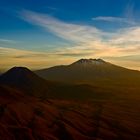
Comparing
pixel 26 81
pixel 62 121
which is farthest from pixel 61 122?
pixel 26 81

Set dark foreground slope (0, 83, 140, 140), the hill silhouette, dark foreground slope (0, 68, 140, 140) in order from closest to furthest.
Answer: dark foreground slope (0, 83, 140, 140)
dark foreground slope (0, 68, 140, 140)
the hill silhouette

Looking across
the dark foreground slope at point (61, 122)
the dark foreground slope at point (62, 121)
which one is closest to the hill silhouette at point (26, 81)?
the dark foreground slope at point (62, 121)

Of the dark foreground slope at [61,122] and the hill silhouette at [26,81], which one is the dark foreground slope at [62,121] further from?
the hill silhouette at [26,81]

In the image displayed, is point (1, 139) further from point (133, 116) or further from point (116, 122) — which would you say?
point (133, 116)

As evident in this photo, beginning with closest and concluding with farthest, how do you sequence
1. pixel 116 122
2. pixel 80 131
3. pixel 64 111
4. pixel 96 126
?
1. pixel 80 131
2. pixel 96 126
3. pixel 116 122
4. pixel 64 111

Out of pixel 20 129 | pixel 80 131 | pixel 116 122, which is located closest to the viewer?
pixel 20 129

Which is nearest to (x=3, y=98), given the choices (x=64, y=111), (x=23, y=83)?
(x=64, y=111)

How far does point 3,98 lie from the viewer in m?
66.3

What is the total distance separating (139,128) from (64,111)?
17033mm

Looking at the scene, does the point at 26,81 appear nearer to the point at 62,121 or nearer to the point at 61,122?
the point at 62,121

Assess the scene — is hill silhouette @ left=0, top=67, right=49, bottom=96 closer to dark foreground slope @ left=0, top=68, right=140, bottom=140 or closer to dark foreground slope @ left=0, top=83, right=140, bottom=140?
dark foreground slope @ left=0, top=68, right=140, bottom=140

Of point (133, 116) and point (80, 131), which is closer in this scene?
point (80, 131)

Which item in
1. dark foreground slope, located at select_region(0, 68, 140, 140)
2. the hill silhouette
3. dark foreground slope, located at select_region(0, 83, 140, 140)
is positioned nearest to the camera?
dark foreground slope, located at select_region(0, 83, 140, 140)

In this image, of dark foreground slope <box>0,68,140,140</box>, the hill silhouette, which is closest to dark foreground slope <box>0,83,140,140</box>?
dark foreground slope <box>0,68,140,140</box>
